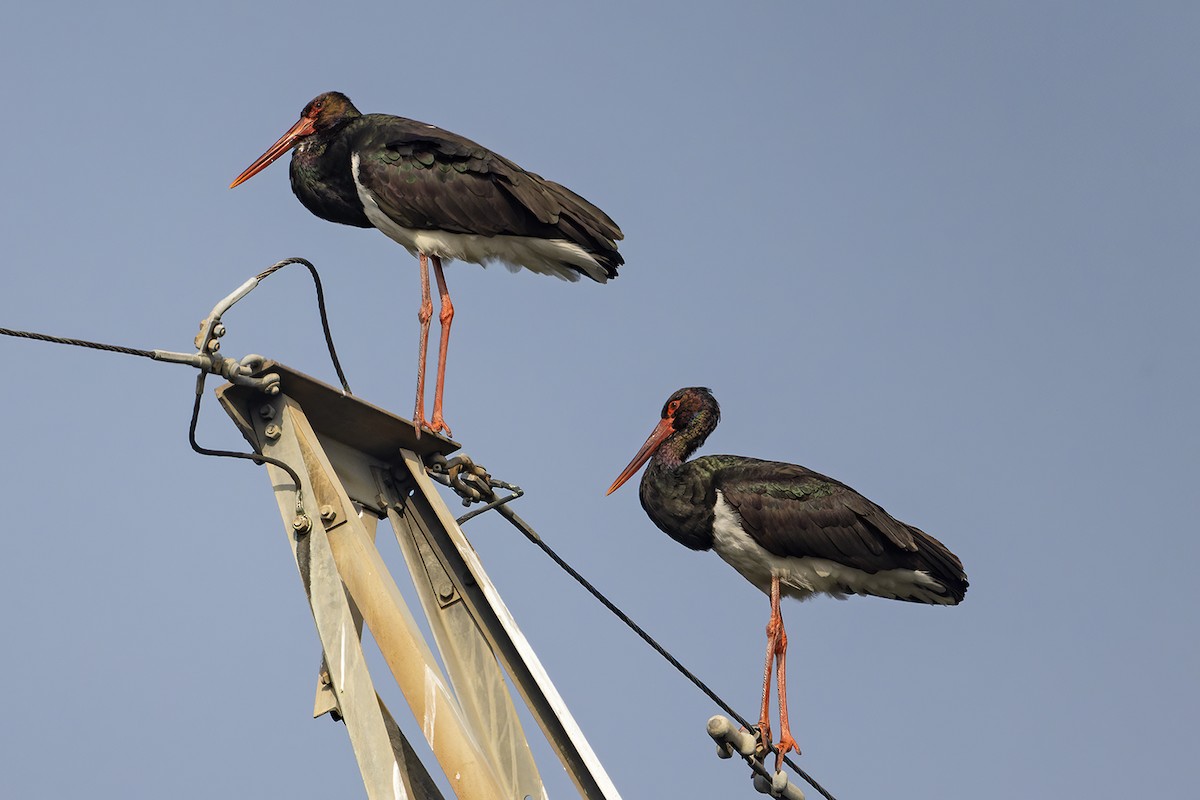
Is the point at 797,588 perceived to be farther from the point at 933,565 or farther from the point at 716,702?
the point at 716,702

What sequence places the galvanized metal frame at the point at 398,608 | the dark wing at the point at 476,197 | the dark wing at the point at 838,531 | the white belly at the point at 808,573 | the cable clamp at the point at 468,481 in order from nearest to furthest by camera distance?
the galvanized metal frame at the point at 398,608, the cable clamp at the point at 468,481, the dark wing at the point at 476,197, the dark wing at the point at 838,531, the white belly at the point at 808,573

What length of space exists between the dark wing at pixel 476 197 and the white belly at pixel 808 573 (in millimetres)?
1981

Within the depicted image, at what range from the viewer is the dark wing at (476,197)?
9.59 metres

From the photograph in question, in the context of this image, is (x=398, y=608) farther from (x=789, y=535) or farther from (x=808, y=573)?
(x=808, y=573)

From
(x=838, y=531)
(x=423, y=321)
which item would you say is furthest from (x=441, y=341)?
(x=838, y=531)

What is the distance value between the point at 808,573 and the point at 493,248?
291 cm

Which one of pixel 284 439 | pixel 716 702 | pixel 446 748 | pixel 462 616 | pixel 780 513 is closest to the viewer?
pixel 446 748

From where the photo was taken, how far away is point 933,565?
1033cm

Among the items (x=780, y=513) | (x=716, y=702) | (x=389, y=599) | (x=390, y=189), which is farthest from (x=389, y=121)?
(x=389, y=599)

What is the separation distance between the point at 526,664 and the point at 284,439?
4.28 ft

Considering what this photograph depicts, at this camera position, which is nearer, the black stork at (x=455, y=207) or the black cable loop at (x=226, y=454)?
the black cable loop at (x=226, y=454)

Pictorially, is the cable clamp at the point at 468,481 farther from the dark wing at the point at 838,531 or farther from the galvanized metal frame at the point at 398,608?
the dark wing at the point at 838,531

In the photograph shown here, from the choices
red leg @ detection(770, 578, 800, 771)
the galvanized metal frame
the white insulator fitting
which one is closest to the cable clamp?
the galvanized metal frame

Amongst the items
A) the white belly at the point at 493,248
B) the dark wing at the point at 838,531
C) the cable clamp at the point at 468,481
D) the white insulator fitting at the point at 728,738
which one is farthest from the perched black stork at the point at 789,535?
the cable clamp at the point at 468,481
